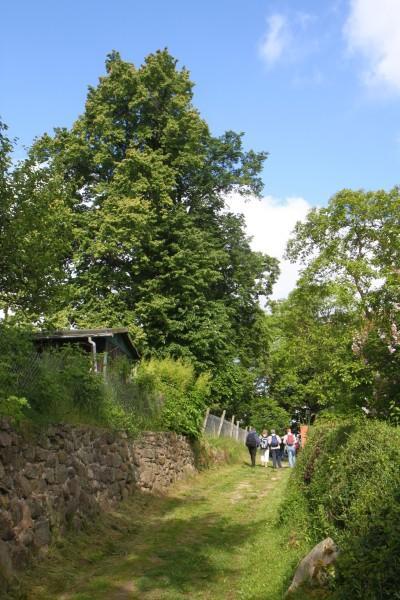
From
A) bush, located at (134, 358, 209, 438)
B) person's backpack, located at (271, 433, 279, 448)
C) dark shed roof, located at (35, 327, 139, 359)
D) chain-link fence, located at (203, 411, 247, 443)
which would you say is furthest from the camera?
chain-link fence, located at (203, 411, 247, 443)

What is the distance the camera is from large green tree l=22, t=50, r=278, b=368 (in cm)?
2461

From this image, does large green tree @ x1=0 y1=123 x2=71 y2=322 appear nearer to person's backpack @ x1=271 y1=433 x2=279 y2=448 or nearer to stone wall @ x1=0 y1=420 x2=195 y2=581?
stone wall @ x1=0 y1=420 x2=195 y2=581

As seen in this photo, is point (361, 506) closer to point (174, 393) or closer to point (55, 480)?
point (55, 480)

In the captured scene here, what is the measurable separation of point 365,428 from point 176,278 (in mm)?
18065

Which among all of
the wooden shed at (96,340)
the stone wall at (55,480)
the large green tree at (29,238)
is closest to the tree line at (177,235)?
the wooden shed at (96,340)

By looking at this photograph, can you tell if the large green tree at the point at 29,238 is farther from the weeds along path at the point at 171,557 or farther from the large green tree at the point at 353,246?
the large green tree at the point at 353,246

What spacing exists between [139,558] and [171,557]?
49cm

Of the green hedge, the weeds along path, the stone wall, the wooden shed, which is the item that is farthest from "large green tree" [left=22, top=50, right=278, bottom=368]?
the green hedge

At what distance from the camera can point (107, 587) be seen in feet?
23.2

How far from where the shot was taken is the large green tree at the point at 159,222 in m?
24.6

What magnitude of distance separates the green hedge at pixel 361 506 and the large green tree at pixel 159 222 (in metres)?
15.9

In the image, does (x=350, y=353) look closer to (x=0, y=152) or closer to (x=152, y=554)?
Result: (x=152, y=554)

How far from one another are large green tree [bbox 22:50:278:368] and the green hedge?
52.2 ft

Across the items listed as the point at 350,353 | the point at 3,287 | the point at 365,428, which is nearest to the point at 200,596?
the point at 365,428
